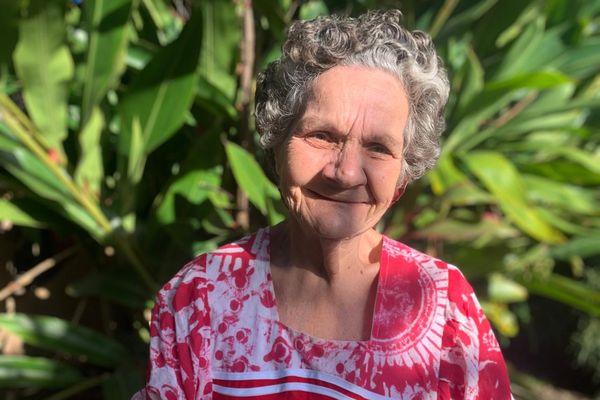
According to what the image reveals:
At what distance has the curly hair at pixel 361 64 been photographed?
2.75ft

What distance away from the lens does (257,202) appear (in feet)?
4.93

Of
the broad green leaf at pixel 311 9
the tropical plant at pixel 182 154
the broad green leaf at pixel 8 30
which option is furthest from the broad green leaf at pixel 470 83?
the broad green leaf at pixel 8 30

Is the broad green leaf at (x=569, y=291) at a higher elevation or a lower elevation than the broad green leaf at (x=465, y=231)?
lower

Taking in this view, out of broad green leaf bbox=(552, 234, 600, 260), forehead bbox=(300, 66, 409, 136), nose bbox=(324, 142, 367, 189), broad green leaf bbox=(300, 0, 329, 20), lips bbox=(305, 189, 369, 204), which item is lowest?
lips bbox=(305, 189, 369, 204)

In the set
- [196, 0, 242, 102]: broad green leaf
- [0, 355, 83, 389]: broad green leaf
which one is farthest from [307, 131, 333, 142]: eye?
[0, 355, 83, 389]: broad green leaf

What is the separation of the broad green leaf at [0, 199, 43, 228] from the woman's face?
947mm

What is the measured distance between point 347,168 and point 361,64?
0.39 feet

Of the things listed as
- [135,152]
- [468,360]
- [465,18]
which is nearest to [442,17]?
[465,18]

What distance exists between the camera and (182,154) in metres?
1.84

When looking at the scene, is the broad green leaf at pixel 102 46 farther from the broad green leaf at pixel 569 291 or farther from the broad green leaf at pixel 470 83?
the broad green leaf at pixel 569 291

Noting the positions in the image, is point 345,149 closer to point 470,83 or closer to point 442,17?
point 470,83

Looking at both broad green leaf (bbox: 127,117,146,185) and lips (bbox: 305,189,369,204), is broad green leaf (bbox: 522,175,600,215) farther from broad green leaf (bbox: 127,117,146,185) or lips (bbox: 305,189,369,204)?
lips (bbox: 305,189,369,204)

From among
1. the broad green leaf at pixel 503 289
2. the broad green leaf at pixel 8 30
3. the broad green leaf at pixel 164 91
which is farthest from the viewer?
the broad green leaf at pixel 503 289

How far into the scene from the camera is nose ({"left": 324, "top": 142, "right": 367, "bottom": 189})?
820 millimetres
